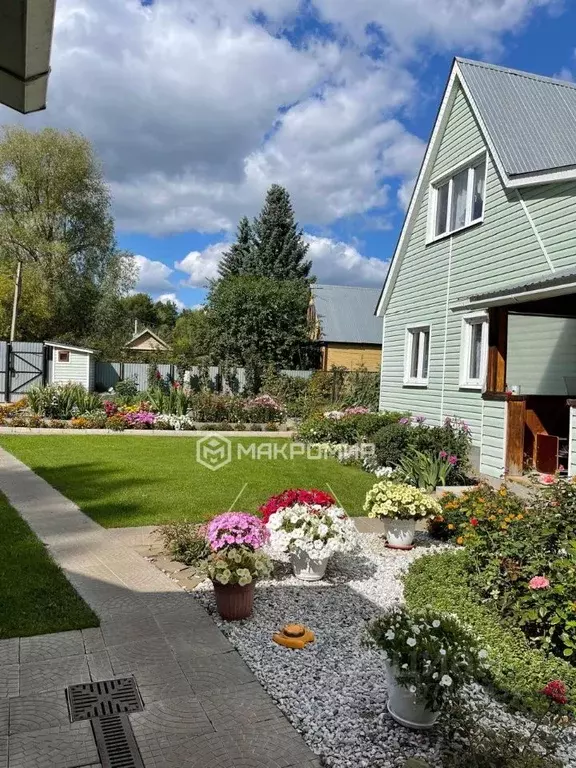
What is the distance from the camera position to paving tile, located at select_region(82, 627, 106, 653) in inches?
138

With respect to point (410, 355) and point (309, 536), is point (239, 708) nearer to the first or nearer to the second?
point (309, 536)

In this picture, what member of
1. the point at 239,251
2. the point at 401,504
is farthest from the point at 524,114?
the point at 239,251

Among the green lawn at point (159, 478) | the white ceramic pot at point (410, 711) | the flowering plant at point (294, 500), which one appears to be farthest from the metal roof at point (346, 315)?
the white ceramic pot at point (410, 711)

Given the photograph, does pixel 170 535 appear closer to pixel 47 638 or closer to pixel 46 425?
pixel 47 638

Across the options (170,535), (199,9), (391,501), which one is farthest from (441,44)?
(170,535)

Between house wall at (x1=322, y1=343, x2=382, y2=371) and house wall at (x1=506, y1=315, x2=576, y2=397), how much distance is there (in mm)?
18984

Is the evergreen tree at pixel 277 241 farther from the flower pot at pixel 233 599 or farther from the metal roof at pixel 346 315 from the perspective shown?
the flower pot at pixel 233 599

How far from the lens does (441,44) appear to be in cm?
1157

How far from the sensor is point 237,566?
4055mm

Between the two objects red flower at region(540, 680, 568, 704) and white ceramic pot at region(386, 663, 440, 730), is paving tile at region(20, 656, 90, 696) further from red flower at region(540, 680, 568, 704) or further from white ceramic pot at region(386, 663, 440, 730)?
red flower at region(540, 680, 568, 704)

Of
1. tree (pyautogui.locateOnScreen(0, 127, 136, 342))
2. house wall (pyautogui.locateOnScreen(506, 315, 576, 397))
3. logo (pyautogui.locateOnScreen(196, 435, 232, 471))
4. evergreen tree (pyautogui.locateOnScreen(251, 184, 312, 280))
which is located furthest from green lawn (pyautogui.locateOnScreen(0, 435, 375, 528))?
evergreen tree (pyautogui.locateOnScreen(251, 184, 312, 280))

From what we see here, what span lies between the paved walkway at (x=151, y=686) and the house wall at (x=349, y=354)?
2450 centimetres

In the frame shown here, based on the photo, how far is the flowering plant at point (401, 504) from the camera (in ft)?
19.2

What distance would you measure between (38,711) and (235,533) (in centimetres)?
178
